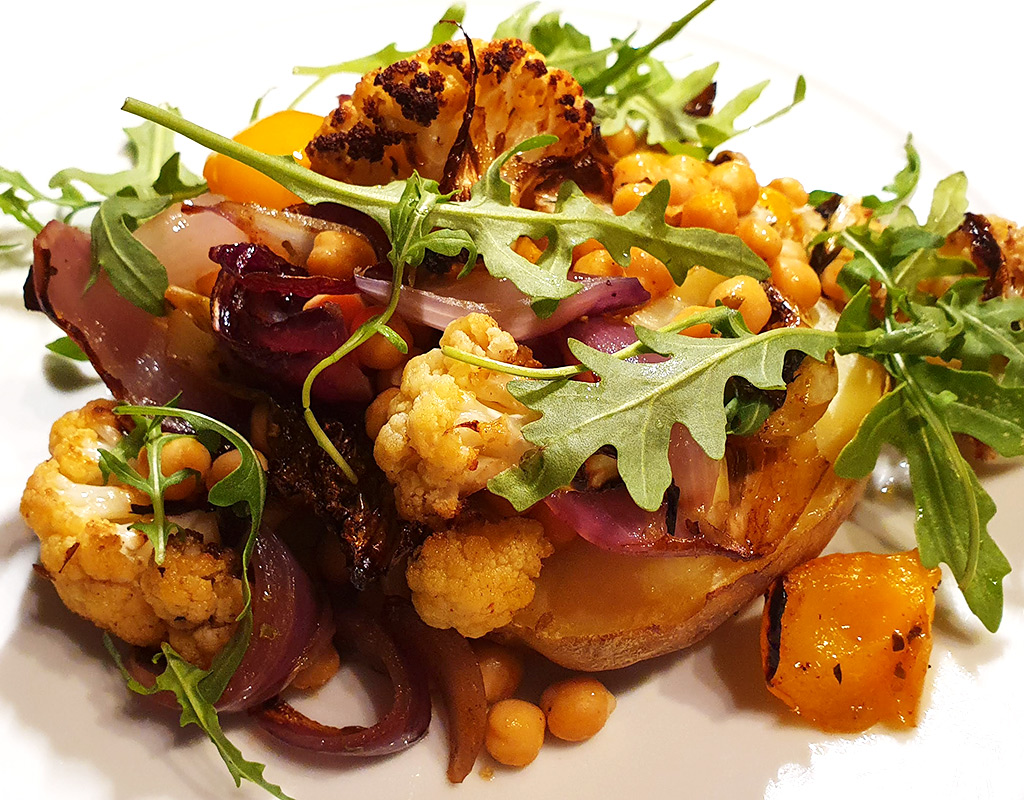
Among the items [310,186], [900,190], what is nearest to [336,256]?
[310,186]

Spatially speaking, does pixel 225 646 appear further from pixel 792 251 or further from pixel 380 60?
pixel 380 60

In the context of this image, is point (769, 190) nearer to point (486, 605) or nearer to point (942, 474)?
point (942, 474)

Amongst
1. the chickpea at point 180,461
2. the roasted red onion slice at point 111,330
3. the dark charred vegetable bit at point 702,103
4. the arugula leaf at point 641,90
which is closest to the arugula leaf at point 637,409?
the chickpea at point 180,461

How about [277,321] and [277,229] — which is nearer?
[277,321]

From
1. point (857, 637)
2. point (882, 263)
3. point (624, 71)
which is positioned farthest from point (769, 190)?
point (857, 637)

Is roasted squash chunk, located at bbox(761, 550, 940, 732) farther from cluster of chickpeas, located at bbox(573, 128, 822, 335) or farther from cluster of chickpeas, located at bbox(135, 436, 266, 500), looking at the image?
cluster of chickpeas, located at bbox(135, 436, 266, 500)

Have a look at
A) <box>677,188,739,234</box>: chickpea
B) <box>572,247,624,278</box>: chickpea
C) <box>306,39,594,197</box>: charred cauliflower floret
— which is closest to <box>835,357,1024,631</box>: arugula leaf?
<box>677,188,739,234</box>: chickpea
